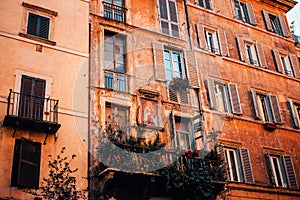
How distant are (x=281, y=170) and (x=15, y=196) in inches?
457

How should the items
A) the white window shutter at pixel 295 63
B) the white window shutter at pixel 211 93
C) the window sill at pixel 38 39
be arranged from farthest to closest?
1. the white window shutter at pixel 295 63
2. the white window shutter at pixel 211 93
3. the window sill at pixel 38 39

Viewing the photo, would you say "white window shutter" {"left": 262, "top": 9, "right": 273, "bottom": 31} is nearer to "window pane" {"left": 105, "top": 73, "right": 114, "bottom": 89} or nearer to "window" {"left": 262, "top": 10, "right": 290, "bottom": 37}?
"window" {"left": 262, "top": 10, "right": 290, "bottom": 37}

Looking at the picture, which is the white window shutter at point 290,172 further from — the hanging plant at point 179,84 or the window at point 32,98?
the window at point 32,98

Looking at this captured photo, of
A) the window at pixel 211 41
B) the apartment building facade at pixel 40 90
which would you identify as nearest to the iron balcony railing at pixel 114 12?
the apartment building facade at pixel 40 90

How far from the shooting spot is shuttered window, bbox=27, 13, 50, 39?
50.4 feet

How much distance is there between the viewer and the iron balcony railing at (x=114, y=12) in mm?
17875

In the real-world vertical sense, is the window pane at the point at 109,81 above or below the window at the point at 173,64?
below

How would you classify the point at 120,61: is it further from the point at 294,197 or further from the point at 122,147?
the point at 294,197

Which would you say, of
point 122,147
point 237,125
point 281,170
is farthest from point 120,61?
point 281,170

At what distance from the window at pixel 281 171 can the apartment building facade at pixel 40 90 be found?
847cm

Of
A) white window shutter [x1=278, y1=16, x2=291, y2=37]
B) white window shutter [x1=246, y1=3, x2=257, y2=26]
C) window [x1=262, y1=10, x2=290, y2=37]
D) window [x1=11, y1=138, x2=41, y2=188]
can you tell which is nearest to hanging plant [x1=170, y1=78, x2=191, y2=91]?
window [x1=11, y1=138, x2=41, y2=188]

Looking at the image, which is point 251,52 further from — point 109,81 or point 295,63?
point 109,81

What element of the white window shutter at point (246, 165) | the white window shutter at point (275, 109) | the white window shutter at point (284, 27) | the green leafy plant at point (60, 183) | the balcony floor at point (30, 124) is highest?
the white window shutter at point (284, 27)

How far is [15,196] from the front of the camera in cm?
1227
